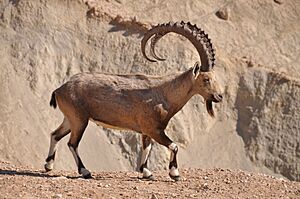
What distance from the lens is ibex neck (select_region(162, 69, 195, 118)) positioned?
52.6ft

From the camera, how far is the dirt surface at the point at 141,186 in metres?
12.7

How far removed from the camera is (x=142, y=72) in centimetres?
3144

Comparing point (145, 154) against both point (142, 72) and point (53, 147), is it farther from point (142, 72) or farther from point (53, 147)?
point (142, 72)

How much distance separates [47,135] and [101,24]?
6397 millimetres

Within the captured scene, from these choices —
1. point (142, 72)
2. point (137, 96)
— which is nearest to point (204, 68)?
point (137, 96)

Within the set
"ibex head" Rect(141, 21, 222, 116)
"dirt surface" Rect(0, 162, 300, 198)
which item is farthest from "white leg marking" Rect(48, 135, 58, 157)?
"ibex head" Rect(141, 21, 222, 116)

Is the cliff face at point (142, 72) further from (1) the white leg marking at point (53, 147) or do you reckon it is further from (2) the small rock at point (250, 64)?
(1) the white leg marking at point (53, 147)

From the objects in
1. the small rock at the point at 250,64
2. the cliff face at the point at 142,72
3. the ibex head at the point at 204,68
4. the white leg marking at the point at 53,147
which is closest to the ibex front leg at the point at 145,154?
the ibex head at the point at 204,68

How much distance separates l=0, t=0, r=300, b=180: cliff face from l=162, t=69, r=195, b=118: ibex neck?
1169cm

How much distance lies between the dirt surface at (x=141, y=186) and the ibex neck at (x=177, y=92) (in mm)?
1609

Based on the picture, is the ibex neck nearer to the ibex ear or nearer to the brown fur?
the brown fur

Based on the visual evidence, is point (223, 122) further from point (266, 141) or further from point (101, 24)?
point (101, 24)

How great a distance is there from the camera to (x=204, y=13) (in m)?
35.4

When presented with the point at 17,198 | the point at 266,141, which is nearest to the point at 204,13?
the point at 266,141
